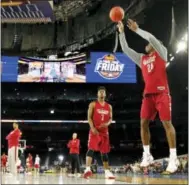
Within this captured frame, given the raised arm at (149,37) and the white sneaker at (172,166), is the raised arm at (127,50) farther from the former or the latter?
the white sneaker at (172,166)

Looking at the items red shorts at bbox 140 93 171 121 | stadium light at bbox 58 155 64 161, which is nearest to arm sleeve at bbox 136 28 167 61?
red shorts at bbox 140 93 171 121

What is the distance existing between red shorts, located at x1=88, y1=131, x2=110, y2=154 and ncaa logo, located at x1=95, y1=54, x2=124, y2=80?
21.1ft

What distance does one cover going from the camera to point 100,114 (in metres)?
4.95

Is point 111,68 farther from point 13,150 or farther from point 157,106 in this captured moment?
point 157,106

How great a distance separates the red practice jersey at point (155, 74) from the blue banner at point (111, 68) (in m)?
8.10

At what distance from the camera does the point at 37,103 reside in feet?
72.5

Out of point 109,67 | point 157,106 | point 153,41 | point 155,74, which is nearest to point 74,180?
point 157,106

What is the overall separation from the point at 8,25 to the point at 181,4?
22.6 feet

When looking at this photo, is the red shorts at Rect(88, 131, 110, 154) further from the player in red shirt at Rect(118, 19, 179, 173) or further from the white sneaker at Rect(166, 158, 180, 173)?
the white sneaker at Rect(166, 158, 180, 173)

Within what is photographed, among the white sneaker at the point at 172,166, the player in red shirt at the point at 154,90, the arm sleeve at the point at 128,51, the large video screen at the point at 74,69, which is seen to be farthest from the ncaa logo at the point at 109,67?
the white sneaker at the point at 172,166

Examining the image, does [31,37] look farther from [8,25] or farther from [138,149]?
[138,149]

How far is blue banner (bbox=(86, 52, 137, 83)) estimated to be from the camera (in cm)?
1168

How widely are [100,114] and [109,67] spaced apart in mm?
7057

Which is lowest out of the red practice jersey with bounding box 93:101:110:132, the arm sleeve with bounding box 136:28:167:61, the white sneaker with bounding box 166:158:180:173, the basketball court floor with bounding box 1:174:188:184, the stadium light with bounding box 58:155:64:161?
the basketball court floor with bounding box 1:174:188:184
